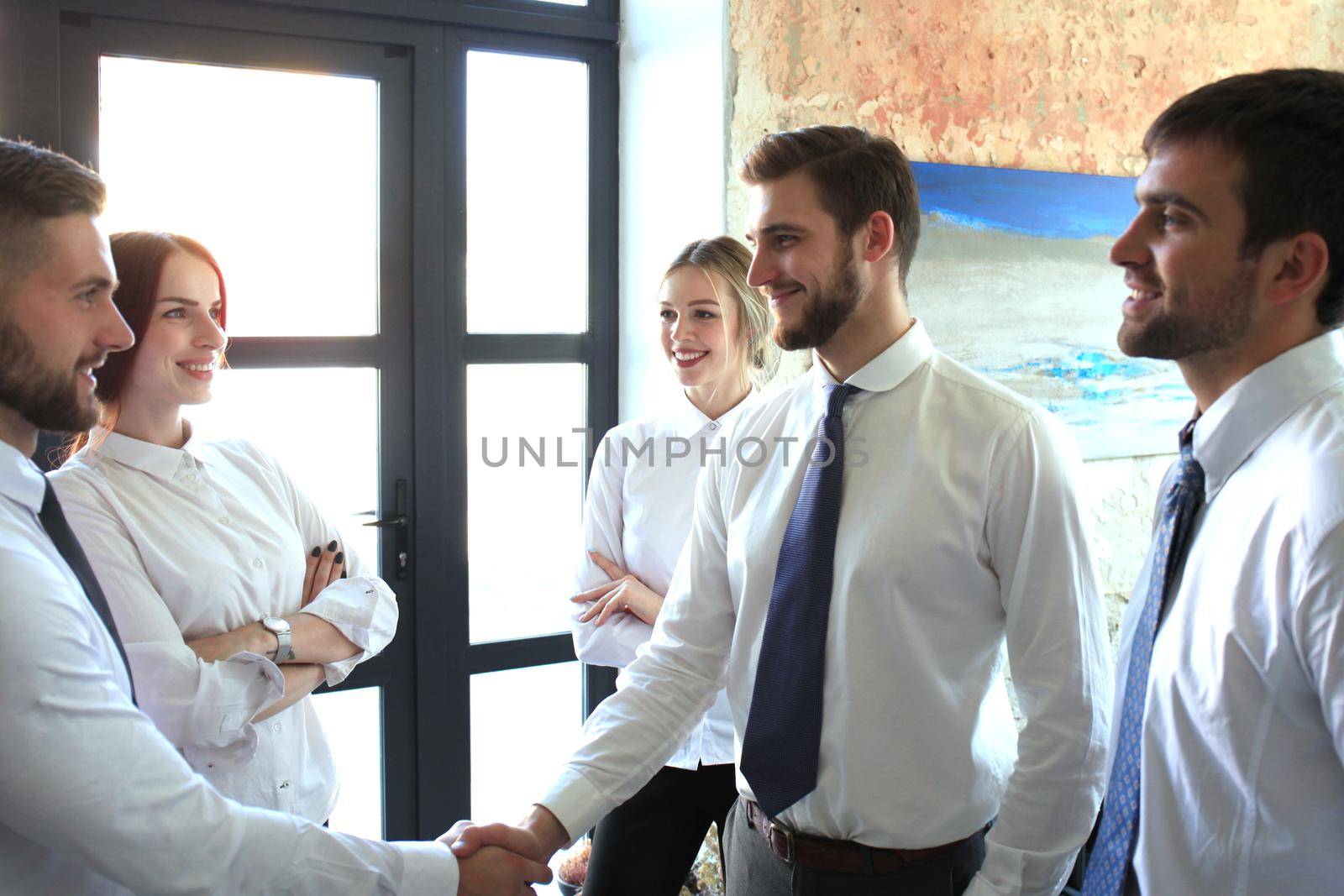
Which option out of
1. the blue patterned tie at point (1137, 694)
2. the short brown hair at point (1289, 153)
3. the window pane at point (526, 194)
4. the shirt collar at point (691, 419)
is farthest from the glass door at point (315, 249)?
the short brown hair at point (1289, 153)

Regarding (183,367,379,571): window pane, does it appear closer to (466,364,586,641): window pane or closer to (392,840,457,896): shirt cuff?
(466,364,586,641): window pane

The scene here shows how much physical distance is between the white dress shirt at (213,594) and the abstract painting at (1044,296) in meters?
1.77

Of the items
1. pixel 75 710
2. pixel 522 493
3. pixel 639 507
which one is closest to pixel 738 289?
pixel 639 507

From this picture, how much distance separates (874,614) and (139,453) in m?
1.23

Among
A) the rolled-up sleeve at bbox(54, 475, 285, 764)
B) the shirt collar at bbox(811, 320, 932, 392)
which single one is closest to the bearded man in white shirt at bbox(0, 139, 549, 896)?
the rolled-up sleeve at bbox(54, 475, 285, 764)

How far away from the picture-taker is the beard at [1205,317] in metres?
1.15

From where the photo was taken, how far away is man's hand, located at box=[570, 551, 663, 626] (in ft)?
7.29

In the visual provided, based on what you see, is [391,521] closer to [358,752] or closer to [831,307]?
[358,752]

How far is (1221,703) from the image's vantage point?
3.46 ft

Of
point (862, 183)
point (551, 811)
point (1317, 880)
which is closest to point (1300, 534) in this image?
point (1317, 880)

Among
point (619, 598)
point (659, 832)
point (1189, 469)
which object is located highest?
point (1189, 469)

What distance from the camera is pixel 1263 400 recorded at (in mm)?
1131

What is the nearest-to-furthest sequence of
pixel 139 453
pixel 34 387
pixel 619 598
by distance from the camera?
pixel 34 387 < pixel 139 453 < pixel 619 598

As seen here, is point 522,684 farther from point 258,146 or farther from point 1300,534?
point 1300,534
